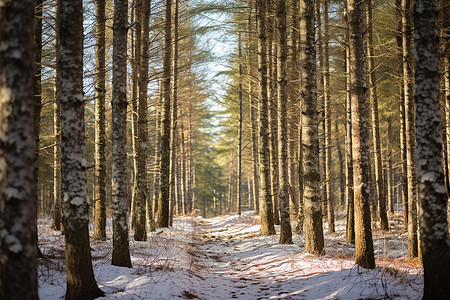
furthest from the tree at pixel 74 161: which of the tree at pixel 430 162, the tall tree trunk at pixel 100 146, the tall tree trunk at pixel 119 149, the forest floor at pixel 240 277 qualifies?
the tall tree trunk at pixel 100 146

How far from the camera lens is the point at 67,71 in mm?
4320

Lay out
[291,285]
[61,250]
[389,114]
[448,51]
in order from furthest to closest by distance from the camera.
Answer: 1. [389,114]
2. [448,51]
3. [61,250]
4. [291,285]

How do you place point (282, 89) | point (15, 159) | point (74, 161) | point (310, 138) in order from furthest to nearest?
point (282, 89), point (310, 138), point (74, 161), point (15, 159)

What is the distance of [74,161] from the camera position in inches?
169

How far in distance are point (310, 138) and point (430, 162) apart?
3976mm

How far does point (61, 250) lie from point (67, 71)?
4746 millimetres

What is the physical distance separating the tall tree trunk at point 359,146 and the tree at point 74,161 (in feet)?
14.4

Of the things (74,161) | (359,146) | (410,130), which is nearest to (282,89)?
(410,130)

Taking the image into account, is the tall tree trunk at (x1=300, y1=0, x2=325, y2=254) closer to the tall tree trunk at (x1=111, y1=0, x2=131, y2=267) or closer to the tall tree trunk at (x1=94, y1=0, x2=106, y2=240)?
the tall tree trunk at (x1=111, y1=0, x2=131, y2=267)

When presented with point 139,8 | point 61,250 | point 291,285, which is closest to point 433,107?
point 291,285

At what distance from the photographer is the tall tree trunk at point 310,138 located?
7516 millimetres

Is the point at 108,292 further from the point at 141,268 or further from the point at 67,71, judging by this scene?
the point at 67,71

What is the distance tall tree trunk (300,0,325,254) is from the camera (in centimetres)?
752

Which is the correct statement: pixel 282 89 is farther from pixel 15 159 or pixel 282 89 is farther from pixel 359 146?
pixel 15 159
